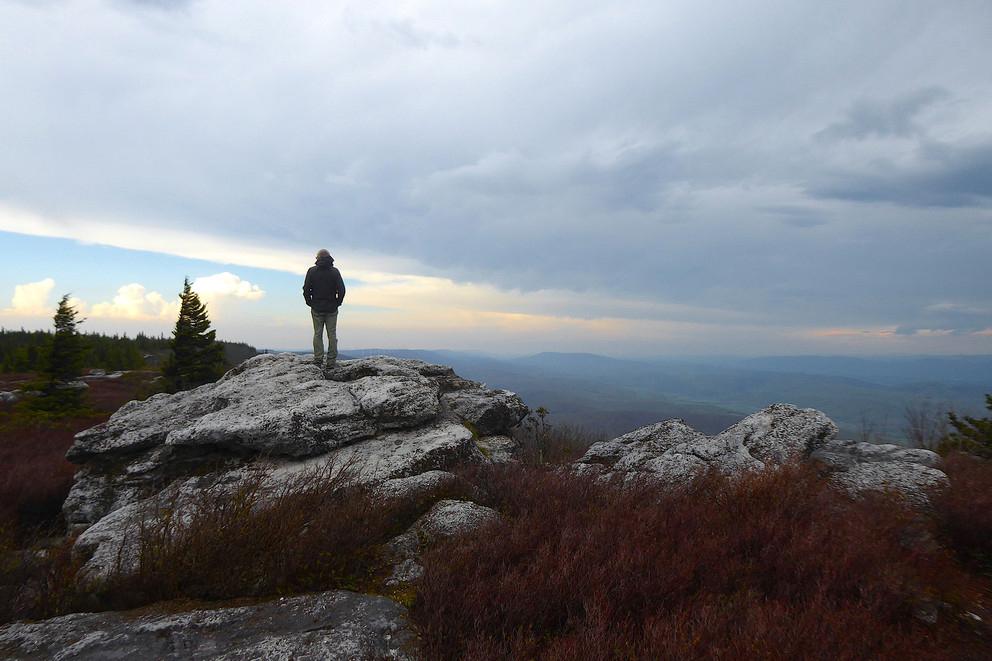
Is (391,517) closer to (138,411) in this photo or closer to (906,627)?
(906,627)

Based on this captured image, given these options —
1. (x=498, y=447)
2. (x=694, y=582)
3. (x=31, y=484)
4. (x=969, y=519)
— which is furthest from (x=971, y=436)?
(x=31, y=484)

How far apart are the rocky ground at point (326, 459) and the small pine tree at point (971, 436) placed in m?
4.18

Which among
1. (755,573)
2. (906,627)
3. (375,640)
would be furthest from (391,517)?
(906,627)

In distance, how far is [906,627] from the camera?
199 inches

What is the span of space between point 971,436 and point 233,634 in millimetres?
18921

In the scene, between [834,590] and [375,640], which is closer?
[375,640]

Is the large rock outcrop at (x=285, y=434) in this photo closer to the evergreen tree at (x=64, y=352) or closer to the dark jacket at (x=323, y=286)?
the dark jacket at (x=323, y=286)

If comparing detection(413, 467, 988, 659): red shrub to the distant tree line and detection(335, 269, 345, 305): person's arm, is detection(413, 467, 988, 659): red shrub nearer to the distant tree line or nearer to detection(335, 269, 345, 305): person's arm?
detection(335, 269, 345, 305): person's arm

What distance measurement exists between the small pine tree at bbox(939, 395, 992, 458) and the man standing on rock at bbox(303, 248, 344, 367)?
1925 cm

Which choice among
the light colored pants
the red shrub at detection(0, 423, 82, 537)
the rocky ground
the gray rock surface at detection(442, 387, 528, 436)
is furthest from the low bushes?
the red shrub at detection(0, 423, 82, 537)

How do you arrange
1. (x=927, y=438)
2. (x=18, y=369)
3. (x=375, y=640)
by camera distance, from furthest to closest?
(x=18, y=369) → (x=927, y=438) → (x=375, y=640)

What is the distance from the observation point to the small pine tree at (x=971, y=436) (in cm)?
1269

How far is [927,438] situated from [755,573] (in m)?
16.8

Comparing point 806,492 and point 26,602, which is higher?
point 806,492
